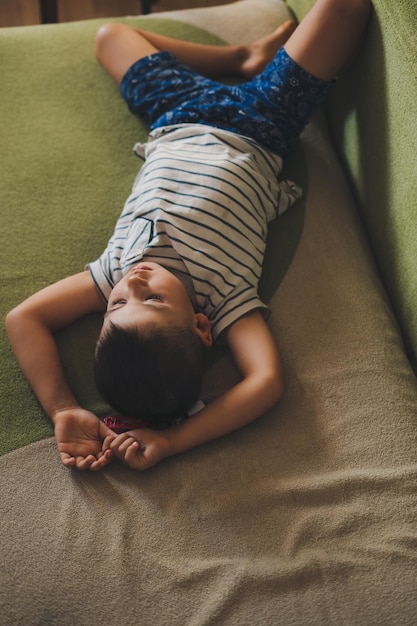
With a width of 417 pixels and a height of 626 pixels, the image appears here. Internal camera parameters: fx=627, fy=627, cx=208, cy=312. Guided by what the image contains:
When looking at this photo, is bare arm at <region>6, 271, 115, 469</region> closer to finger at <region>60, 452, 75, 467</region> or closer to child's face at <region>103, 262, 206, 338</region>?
finger at <region>60, 452, 75, 467</region>

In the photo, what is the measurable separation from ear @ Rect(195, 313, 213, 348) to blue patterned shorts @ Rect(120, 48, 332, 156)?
0.46 m

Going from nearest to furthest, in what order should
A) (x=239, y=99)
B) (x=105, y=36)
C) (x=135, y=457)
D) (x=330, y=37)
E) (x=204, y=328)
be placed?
(x=135, y=457), (x=204, y=328), (x=330, y=37), (x=239, y=99), (x=105, y=36)

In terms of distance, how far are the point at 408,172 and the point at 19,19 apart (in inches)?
65.1

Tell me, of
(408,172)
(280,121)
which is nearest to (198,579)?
(408,172)

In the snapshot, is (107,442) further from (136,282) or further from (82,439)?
(136,282)

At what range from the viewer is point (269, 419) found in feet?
3.44

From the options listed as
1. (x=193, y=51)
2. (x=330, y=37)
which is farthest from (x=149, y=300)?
(x=193, y=51)

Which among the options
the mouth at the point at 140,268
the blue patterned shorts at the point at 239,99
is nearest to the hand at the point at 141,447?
the mouth at the point at 140,268

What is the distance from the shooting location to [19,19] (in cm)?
218

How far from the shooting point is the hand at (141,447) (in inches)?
38.3

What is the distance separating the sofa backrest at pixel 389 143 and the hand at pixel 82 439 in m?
0.58

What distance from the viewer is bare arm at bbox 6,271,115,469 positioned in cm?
101

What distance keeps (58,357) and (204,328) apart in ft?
0.86

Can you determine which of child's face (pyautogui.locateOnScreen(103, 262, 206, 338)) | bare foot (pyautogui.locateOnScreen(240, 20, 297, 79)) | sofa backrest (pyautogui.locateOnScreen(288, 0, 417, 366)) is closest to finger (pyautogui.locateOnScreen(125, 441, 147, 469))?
child's face (pyautogui.locateOnScreen(103, 262, 206, 338))
